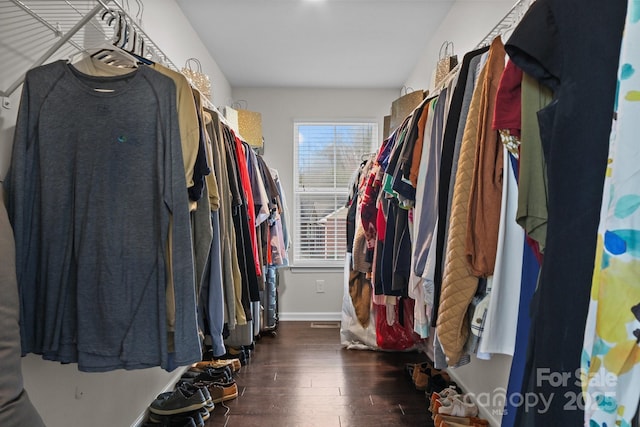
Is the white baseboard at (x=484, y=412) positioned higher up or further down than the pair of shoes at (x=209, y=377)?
higher up

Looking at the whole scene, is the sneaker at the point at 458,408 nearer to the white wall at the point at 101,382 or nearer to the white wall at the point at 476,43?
the white wall at the point at 476,43

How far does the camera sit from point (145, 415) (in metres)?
1.94

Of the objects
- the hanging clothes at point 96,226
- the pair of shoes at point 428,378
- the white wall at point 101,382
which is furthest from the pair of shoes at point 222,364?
the hanging clothes at point 96,226

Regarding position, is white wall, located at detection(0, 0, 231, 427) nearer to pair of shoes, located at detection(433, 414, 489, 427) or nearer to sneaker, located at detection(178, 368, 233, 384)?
sneaker, located at detection(178, 368, 233, 384)

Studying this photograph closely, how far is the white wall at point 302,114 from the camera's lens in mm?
4016

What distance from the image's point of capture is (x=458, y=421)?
1830 millimetres

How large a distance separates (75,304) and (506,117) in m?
1.19

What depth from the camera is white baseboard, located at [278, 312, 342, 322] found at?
402 centimetres

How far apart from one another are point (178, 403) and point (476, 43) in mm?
2499

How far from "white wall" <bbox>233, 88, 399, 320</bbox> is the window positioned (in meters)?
0.12

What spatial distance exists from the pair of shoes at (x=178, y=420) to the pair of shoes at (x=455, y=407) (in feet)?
4.05

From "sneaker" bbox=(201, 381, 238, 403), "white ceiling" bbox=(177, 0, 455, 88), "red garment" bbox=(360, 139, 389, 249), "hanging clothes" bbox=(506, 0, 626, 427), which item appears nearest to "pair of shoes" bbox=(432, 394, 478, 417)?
"red garment" bbox=(360, 139, 389, 249)

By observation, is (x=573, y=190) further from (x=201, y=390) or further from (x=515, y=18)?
(x=201, y=390)

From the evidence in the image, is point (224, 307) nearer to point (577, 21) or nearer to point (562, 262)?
point (562, 262)
